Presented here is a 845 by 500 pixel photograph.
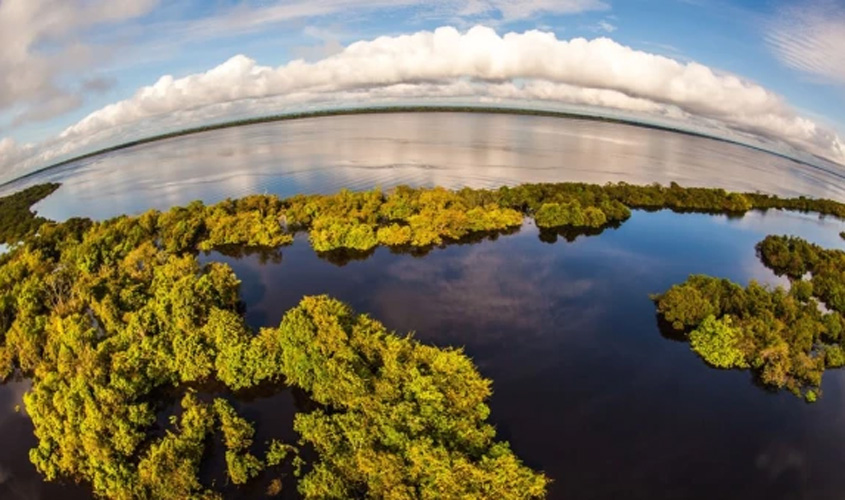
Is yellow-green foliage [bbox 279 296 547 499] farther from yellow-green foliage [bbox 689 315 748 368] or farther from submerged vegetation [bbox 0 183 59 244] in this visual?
submerged vegetation [bbox 0 183 59 244]

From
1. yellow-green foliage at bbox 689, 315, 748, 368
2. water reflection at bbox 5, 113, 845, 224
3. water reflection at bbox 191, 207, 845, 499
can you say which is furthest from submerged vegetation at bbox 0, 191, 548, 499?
water reflection at bbox 5, 113, 845, 224

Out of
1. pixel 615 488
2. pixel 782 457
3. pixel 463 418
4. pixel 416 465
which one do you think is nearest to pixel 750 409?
pixel 782 457

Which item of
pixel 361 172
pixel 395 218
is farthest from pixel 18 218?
pixel 361 172

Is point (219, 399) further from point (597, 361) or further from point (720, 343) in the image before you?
point (720, 343)

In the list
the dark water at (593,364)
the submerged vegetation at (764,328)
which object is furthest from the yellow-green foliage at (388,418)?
the submerged vegetation at (764,328)

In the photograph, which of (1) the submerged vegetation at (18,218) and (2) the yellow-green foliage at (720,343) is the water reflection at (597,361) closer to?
(2) the yellow-green foliage at (720,343)

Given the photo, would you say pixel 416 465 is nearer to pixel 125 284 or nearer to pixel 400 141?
pixel 125 284
